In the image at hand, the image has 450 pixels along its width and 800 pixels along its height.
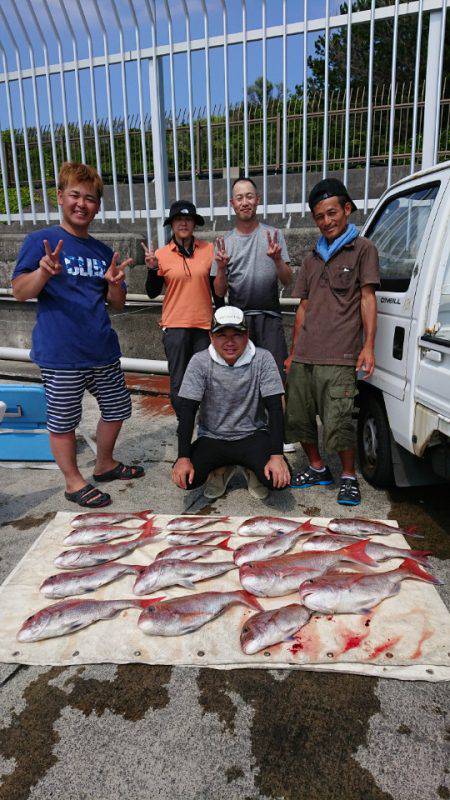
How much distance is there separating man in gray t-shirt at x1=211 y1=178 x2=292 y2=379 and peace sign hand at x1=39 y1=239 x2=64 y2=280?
3.79ft

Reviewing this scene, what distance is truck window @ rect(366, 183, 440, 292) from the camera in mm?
3209

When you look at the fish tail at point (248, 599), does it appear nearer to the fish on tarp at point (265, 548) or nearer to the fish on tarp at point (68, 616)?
the fish on tarp at point (265, 548)

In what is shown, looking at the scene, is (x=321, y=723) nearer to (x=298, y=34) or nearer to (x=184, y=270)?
(x=184, y=270)

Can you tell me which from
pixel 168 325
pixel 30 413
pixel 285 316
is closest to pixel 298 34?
pixel 285 316

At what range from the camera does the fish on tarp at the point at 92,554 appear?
2883 millimetres

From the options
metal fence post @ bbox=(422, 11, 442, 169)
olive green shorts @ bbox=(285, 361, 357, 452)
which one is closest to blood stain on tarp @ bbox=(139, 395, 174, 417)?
olive green shorts @ bbox=(285, 361, 357, 452)

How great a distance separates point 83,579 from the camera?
106 inches

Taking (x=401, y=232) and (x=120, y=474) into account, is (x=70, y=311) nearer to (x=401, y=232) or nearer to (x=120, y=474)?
(x=120, y=474)

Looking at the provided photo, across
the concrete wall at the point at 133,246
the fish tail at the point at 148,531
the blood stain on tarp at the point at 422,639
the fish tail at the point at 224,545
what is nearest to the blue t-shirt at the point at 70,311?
the fish tail at the point at 148,531

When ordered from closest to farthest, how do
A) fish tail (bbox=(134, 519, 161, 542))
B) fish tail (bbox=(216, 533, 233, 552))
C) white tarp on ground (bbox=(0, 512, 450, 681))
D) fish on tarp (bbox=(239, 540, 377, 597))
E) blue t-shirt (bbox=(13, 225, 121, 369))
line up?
white tarp on ground (bbox=(0, 512, 450, 681)) → fish on tarp (bbox=(239, 540, 377, 597)) → fish tail (bbox=(216, 533, 233, 552)) → fish tail (bbox=(134, 519, 161, 542)) → blue t-shirt (bbox=(13, 225, 121, 369))

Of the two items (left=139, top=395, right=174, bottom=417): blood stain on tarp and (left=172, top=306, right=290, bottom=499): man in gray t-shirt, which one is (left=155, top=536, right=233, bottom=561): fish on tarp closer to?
(left=172, top=306, right=290, bottom=499): man in gray t-shirt

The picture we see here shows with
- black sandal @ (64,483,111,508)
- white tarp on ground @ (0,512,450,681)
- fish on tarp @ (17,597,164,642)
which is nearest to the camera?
white tarp on ground @ (0,512,450,681)

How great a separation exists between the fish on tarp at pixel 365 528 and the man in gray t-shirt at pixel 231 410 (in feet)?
1.43

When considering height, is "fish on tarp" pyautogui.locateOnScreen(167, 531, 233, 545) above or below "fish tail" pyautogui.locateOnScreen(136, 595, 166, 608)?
above
